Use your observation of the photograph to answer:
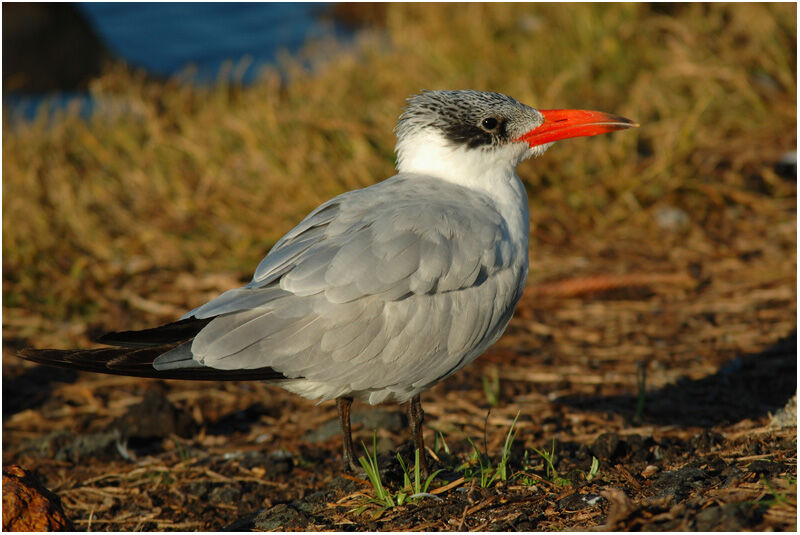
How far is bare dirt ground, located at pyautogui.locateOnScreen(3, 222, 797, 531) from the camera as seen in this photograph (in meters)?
2.74

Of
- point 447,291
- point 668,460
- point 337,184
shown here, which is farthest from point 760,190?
point 447,291

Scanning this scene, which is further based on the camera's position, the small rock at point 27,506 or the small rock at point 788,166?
the small rock at point 788,166

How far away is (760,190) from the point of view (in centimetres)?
558

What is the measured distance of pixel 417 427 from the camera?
315 centimetres

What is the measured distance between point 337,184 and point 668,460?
2.92 meters

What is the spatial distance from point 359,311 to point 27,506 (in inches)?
48.9

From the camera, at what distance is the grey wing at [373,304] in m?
2.94

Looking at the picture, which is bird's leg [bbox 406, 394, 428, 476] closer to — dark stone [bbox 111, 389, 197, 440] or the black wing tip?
the black wing tip

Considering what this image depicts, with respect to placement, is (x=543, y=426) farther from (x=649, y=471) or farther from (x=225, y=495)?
(x=225, y=495)

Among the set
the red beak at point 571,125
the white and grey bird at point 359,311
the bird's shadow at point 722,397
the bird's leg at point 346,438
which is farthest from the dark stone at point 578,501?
the red beak at point 571,125

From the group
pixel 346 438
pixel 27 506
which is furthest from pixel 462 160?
pixel 27 506

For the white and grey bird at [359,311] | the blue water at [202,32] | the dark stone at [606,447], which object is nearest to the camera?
the white and grey bird at [359,311]

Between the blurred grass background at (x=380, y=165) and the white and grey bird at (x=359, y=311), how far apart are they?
197cm

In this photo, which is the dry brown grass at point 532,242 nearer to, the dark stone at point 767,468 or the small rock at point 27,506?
the dark stone at point 767,468
